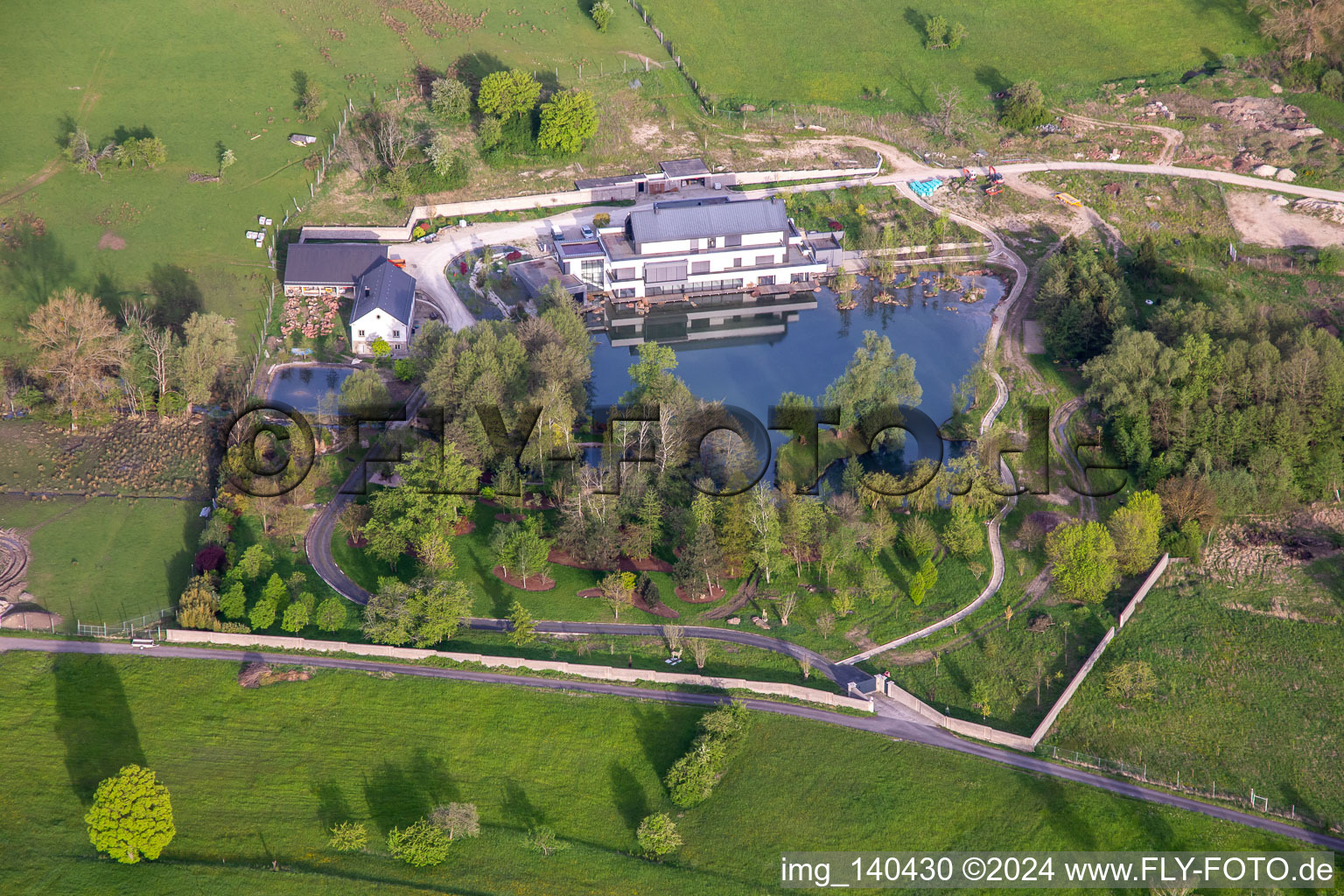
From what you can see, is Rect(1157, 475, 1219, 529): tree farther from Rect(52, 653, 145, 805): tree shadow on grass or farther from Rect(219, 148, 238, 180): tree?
Rect(219, 148, 238, 180): tree

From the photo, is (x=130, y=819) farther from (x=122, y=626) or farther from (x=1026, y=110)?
(x=1026, y=110)

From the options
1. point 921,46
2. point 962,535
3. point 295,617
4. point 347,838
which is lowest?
point 347,838

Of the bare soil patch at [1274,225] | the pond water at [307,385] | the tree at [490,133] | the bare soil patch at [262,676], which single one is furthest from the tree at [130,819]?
the bare soil patch at [1274,225]

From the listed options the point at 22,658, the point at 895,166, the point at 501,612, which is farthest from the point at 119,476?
the point at 895,166

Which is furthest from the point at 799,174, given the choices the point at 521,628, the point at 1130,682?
the point at 1130,682

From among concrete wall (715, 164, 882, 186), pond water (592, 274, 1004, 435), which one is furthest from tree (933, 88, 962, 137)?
pond water (592, 274, 1004, 435)

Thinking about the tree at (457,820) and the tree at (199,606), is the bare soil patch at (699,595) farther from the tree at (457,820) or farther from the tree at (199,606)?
the tree at (199,606)
